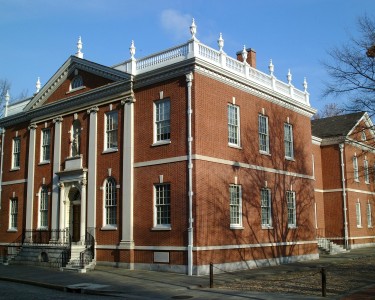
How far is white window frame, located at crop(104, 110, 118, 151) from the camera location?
2570cm

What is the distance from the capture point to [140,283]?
61.0ft

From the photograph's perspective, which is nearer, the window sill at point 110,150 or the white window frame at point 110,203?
the white window frame at point 110,203

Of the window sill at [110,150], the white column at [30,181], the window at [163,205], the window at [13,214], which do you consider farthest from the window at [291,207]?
the window at [13,214]

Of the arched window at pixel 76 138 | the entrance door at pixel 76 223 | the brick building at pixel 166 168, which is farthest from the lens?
the arched window at pixel 76 138

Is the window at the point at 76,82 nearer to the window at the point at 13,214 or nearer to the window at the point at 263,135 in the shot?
the window at the point at 13,214

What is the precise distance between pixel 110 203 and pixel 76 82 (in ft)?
27.1

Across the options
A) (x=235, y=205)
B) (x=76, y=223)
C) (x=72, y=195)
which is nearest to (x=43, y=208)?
(x=72, y=195)

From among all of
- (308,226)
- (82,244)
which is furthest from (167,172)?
(308,226)

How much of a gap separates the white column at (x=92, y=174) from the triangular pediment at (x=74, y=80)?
1756mm

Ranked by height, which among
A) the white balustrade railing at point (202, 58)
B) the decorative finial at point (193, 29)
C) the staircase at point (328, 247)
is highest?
the decorative finial at point (193, 29)

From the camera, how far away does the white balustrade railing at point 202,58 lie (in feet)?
75.5

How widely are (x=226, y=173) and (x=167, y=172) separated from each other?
9.97ft

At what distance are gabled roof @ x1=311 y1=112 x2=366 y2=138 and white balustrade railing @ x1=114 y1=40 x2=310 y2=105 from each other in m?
12.8

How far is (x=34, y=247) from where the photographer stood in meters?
27.1
